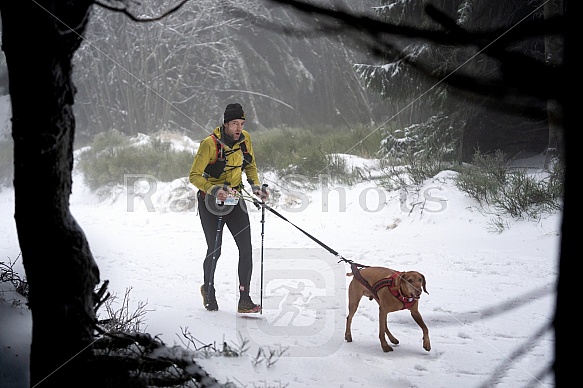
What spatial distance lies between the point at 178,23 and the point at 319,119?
839 centimetres

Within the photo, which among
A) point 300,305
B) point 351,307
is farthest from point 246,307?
point 351,307

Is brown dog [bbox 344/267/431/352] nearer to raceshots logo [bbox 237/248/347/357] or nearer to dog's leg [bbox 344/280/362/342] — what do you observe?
dog's leg [bbox 344/280/362/342]

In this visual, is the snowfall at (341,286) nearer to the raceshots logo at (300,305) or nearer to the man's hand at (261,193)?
the raceshots logo at (300,305)

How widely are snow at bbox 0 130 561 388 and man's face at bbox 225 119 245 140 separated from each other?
1193mm

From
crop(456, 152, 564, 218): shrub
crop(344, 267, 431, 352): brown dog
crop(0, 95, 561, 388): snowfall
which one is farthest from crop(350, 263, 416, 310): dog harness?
crop(456, 152, 564, 218): shrub

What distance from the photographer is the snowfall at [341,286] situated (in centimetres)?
341

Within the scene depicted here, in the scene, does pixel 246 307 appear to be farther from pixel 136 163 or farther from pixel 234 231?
pixel 136 163

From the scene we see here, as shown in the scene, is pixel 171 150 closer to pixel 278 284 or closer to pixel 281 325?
pixel 278 284

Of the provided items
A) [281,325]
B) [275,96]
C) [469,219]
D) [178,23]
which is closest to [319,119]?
[275,96]

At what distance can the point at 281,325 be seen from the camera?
190 inches

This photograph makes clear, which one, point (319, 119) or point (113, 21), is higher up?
point (113, 21)

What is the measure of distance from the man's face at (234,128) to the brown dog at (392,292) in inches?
74.0

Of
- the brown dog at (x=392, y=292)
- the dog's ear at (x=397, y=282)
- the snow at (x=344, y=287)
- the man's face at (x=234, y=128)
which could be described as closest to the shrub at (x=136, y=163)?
the snow at (x=344, y=287)

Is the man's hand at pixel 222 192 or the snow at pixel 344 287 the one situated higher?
the man's hand at pixel 222 192
